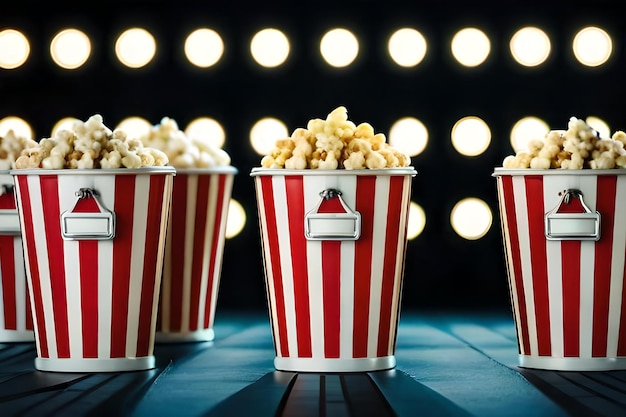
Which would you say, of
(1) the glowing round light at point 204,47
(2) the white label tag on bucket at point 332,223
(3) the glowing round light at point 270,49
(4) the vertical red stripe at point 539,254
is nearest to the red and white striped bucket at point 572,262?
(4) the vertical red stripe at point 539,254

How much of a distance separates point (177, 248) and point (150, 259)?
78 cm

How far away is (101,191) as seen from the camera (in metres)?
3.34

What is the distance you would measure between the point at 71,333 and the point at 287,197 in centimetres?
75

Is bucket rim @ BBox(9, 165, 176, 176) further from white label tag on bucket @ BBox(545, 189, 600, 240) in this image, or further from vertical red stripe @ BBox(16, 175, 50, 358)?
white label tag on bucket @ BBox(545, 189, 600, 240)

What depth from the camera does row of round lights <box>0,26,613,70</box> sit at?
197 inches

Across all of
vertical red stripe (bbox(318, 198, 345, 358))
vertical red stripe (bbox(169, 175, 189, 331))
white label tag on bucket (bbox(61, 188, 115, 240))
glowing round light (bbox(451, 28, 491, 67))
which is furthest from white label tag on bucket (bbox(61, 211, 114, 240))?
glowing round light (bbox(451, 28, 491, 67))

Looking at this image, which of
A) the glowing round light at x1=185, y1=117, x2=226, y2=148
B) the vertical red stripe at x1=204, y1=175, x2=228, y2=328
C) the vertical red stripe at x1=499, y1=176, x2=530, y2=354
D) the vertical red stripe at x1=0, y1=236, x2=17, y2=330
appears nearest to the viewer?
the vertical red stripe at x1=499, y1=176, x2=530, y2=354

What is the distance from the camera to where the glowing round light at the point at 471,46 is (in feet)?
16.5

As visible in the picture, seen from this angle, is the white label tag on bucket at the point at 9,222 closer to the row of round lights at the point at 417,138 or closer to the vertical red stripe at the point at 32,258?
the vertical red stripe at the point at 32,258

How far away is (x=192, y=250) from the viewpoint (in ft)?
13.8

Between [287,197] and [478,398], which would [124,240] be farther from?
[478,398]

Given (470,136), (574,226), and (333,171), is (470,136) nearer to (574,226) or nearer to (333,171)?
(574,226)

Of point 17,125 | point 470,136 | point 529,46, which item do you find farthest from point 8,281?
point 529,46

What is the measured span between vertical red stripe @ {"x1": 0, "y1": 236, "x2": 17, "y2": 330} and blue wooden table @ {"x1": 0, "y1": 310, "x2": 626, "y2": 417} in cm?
11
